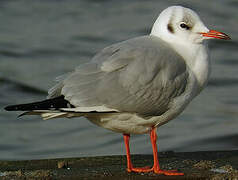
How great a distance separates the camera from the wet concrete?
553 centimetres

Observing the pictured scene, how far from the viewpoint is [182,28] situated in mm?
5969

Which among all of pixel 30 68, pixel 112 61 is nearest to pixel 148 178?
pixel 112 61

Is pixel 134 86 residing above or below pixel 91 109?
above

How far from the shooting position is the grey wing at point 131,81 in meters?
5.61

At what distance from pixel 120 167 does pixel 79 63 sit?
19.3 ft

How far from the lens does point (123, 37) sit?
13008 mm

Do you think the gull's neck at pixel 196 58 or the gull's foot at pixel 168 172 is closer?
the gull's foot at pixel 168 172

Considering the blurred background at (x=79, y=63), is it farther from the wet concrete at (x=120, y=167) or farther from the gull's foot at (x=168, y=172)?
the gull's foot at (x=168, y=172)

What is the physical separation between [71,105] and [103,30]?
8139 mm

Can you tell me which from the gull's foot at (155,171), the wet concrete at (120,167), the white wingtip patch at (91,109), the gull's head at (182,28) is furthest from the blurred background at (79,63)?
the white wingtip patch at (91,109)

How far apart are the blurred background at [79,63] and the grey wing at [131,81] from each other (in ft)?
8.21

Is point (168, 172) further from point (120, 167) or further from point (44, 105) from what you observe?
point (44, 105)

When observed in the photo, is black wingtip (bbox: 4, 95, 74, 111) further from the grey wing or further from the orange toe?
the orange toe

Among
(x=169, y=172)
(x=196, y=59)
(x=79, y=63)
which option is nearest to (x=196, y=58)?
(x=196, y=59)
